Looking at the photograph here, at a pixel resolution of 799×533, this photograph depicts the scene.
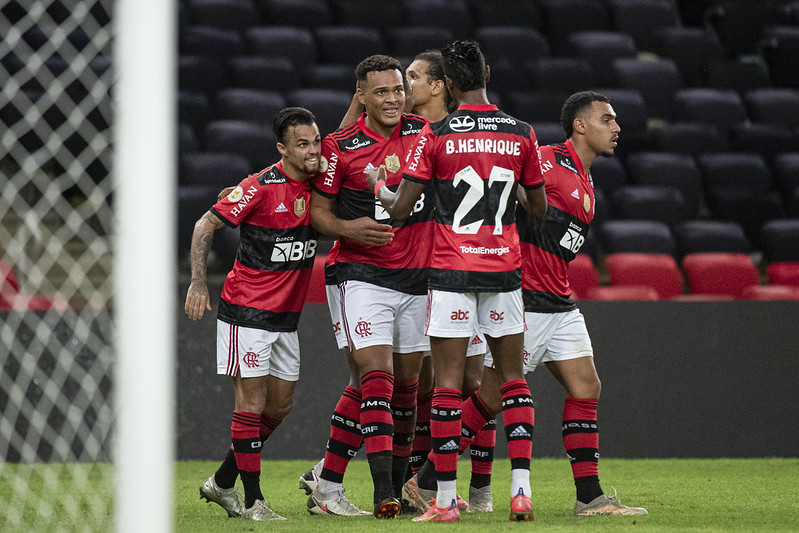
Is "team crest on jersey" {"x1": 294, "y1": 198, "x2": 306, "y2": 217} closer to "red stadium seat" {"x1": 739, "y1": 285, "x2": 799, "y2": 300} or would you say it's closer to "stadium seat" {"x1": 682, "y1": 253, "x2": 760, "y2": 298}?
"red stadium seat" {"x1": 739, "y1": 285, "x2": 799, "y2": 300}

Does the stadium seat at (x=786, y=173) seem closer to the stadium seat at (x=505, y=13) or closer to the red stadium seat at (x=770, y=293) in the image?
the red stadium seat at (x=770, y=293)

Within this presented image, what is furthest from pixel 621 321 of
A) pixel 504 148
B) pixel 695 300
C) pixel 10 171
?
pixel 10 171

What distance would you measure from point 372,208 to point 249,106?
509 centimetres

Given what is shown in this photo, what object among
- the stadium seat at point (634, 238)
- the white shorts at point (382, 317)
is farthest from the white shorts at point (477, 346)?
the stadium seat at point (634, 238)

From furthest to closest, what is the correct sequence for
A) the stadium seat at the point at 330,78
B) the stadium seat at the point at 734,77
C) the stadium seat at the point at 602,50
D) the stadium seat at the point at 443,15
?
the stadium seat at the point at 734,77 → the stadium seat at the point at 443,15 → the stadium seat at the point at 602,50 → the stadium seat at the point at 330,78

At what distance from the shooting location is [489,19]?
11.4 m

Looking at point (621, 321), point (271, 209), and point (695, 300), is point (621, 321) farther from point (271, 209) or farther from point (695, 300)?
point (271, 209)

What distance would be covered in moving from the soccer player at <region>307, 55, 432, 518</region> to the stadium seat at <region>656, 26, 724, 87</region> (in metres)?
7.17

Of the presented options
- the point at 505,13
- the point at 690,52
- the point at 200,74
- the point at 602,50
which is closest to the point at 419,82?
the point at 200,74

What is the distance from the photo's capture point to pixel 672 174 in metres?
9.54

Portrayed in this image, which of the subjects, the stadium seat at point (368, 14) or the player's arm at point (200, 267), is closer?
the player's arm at point (200, 267)

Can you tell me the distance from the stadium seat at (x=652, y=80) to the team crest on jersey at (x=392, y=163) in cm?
638

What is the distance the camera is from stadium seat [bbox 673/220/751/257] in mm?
8836

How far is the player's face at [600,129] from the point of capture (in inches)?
194
